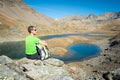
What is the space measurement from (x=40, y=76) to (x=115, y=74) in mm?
27406

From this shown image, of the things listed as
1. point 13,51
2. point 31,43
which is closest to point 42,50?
point 31,43

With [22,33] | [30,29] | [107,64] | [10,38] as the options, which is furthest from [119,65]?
[22,33]

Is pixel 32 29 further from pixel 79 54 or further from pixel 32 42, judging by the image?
pixel 79 54

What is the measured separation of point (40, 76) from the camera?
17312mm

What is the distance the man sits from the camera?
1522 centimetres

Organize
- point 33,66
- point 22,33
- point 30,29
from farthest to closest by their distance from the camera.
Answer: point 22,33 → point 33,66 → point 30,29

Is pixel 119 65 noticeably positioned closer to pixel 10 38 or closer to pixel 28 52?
pixel 28 52

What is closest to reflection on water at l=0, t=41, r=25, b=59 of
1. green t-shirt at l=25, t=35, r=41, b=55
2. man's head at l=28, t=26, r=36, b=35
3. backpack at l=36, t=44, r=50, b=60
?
backpack at l=36, t=44, r=50, b=60

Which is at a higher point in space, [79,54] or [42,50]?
[42,50]

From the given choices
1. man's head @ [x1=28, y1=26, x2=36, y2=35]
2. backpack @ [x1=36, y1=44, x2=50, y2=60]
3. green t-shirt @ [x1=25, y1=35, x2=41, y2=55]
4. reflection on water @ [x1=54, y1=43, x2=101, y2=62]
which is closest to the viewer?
man's head @ [x1=28, y1=26, x2=36, y2=35]

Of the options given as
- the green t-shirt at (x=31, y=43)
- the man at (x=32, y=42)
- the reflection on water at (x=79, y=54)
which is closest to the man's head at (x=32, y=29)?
the man at (x=32, y=42)

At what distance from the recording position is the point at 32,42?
15953 mm

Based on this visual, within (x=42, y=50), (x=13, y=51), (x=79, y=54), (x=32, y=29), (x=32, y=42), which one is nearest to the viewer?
(x=32, y=29)

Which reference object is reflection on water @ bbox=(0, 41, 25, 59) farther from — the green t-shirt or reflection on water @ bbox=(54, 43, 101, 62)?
the green t-shirt
